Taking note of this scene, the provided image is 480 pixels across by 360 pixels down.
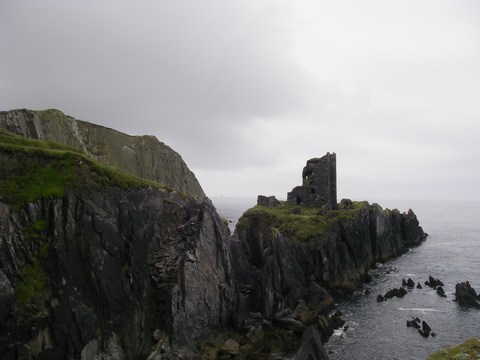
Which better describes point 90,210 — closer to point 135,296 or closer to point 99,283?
point 99,283

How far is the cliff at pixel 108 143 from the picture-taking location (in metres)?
55.2

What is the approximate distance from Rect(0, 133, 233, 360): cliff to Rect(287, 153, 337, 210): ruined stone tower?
4461 centimetres

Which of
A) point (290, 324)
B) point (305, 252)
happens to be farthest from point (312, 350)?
point (305, 252)

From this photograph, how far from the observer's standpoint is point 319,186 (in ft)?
275

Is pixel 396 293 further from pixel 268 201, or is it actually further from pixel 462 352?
pixel 462 352

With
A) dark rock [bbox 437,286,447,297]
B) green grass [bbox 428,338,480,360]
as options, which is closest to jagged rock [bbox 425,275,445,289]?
dark rock [bbox 437,286,447,297]

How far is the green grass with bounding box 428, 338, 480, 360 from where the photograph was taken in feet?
77.2

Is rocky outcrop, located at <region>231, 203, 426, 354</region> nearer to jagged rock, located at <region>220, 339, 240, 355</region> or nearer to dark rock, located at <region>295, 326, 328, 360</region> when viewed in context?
jagged rock, located at <region>220, 339, 240, 355</region>

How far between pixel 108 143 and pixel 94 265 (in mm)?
44016

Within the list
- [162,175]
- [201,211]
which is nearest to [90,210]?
[201,211]

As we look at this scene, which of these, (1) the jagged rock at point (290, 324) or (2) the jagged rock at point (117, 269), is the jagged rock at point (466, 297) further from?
(2) the jagged rock at point (117, 269)

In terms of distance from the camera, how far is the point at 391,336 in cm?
4334

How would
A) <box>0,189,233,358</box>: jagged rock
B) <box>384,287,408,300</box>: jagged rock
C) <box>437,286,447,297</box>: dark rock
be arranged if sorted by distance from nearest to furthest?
<box>0,189,233,358</box>: jagged rock, <box>384,287,408,300</box>: jagged rock, <box>437,286,447,297</box>: dark rock

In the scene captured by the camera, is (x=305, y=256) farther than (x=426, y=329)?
Yes
